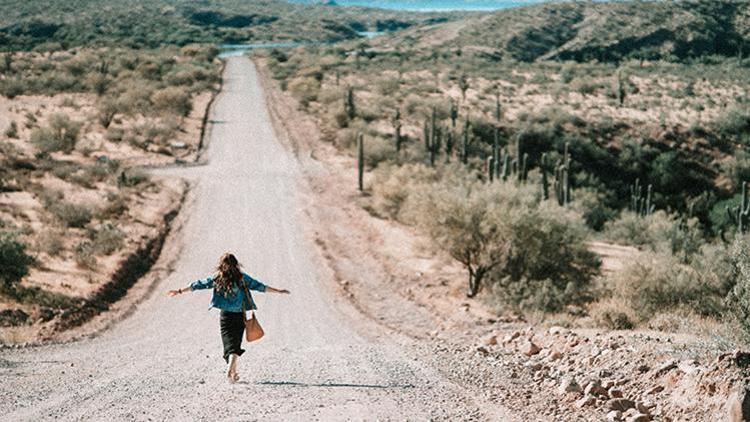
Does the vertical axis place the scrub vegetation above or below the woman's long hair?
below

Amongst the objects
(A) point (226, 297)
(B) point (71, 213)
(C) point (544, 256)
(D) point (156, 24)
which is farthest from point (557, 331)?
(D) point (156, 24)

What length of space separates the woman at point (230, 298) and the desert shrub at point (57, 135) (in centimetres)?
2871

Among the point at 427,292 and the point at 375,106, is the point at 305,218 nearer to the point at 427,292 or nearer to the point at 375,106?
the point at 427,292

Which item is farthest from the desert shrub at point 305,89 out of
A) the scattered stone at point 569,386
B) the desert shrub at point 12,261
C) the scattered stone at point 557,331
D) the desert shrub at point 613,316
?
the scattered stone at point 569,386

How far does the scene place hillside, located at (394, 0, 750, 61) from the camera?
3292 inches

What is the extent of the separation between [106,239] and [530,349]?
14.7m

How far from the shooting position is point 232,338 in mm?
8742

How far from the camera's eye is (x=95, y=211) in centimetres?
2411

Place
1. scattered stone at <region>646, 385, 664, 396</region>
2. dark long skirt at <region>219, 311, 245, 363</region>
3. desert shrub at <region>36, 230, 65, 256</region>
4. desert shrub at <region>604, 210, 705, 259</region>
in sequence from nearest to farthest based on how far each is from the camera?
scattered stone at <region>646, 385, 664, 396</region>
dark long skirt at <region>219, 311, 245, 363</region>
desert shrub at <region>36, 230, 65, 256</region>
desert shrub at <region>604, 210, 705, 259</region>

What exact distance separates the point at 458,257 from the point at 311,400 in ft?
34.5

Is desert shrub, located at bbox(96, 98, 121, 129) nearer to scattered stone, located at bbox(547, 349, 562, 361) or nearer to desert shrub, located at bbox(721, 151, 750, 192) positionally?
desert shrub, located at bbox(721, 151, 750, 192)

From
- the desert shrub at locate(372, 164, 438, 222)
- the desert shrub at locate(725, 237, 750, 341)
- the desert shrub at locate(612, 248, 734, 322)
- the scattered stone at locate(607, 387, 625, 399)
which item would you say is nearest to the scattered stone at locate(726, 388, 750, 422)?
the scattered stone at locate(607, 387, 625, 399)

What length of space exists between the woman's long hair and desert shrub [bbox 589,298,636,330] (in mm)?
7642

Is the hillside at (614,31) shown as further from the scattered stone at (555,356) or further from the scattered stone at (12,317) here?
the scattered stone at (555,356)
